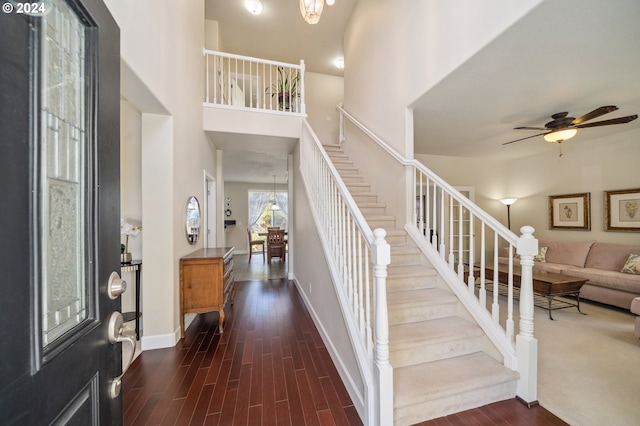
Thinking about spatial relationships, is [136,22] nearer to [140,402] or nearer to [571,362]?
[140,402]

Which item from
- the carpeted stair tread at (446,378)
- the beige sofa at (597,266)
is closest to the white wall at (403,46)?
the carpeted stair tread at (446,378)

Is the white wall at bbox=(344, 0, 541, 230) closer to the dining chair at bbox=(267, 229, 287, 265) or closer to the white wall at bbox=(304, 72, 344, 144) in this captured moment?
the white wall at bbox=(304, 72, 344, 144)

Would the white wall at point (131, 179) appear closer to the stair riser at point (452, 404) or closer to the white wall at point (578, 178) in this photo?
the stair riser at point (452, 404)

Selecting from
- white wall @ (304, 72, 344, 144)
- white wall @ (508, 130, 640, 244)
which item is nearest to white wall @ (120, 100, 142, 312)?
white wall @ (304, 72, 344, 144)

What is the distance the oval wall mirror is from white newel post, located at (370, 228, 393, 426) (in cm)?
250

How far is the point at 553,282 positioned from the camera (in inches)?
126

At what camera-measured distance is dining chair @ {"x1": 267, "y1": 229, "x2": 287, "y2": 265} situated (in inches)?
278

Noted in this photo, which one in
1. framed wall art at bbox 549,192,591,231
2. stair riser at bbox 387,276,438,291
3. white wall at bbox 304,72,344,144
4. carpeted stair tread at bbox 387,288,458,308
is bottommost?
carpeted stair tread at bbox 387,288,458,308

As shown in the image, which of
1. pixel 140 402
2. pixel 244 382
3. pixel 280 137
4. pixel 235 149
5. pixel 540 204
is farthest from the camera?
pixel 540 204

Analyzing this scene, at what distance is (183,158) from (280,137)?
1.68 metres

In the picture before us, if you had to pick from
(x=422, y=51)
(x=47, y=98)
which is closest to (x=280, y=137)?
(x=422, y=51)

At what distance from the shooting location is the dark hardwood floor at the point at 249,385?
164cm

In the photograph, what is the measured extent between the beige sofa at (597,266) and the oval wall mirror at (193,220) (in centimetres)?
526

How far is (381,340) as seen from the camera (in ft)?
4.87
